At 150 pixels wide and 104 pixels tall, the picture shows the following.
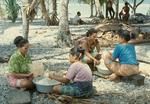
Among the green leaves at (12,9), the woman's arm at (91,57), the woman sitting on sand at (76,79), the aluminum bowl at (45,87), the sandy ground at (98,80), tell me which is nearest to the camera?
the woman sitting on sand at (76,79)

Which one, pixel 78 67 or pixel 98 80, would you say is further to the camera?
pixel 98 80

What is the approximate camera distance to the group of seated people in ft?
20.6

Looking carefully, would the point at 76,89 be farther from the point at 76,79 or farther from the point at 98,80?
the point at 98,80

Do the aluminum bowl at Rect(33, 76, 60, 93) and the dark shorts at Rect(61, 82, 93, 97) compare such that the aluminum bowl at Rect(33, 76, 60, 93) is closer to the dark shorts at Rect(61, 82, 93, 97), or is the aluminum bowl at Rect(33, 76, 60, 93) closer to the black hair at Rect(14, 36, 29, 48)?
the dark shorts at Rect(61, 82, 93, 97)

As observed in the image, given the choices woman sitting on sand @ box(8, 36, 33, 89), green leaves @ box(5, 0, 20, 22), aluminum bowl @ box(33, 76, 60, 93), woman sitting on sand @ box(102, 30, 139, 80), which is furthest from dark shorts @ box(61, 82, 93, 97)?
green leaves @ box(5, 0, 20, 22)

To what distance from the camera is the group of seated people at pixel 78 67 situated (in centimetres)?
627

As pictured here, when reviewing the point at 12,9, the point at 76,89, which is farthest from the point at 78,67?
the point at 12,9

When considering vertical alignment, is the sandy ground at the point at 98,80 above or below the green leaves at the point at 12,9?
below

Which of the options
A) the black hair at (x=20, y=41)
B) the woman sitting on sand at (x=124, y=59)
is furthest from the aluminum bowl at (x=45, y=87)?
the woman sitting on sand at (x=124, y=59)

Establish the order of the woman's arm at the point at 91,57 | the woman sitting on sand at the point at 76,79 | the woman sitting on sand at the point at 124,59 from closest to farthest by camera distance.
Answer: the woman sitting on sand at the point at 76,79
the woman sitting on sand at the point at 124,59
the woman's arm at the point at 91,57

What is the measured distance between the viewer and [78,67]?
20.3 feet

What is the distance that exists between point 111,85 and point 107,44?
517 centimetres

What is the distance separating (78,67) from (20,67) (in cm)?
115

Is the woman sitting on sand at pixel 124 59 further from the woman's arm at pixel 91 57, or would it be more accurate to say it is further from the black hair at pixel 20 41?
the black hair at pixel 20 41
